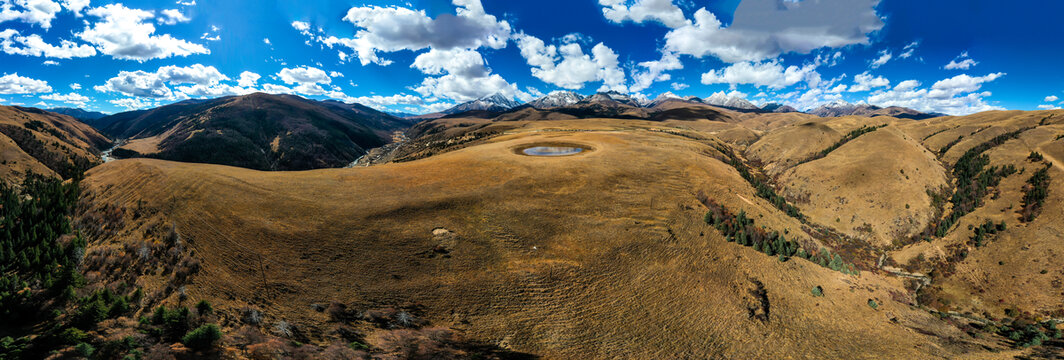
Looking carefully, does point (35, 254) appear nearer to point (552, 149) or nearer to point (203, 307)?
point (203, 307)

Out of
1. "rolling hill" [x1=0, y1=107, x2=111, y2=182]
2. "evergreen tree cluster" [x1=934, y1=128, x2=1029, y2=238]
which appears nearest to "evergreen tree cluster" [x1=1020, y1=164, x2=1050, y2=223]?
"evergreen tree cluster" [x1=934, y1=128, x2=1029, y2=238]

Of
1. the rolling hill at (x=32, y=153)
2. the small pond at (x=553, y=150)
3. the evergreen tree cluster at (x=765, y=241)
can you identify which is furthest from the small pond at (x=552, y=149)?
the rolling hill at (x=32, y=153)

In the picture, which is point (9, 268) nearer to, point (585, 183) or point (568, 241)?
point (568, 241)

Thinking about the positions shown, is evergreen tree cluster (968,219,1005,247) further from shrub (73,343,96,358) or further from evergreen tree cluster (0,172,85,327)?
evergreen tree cluster (0,172,85,327)

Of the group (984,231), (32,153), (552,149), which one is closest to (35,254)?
(552,149)

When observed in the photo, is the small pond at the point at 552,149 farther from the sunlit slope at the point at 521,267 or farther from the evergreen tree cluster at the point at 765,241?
the evergreen tree cluster at the point at 765,241

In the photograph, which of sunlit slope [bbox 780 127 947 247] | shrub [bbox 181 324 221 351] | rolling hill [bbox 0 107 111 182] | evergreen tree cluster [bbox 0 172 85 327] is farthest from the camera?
rolling hill [bbox 0 107 111 182]
